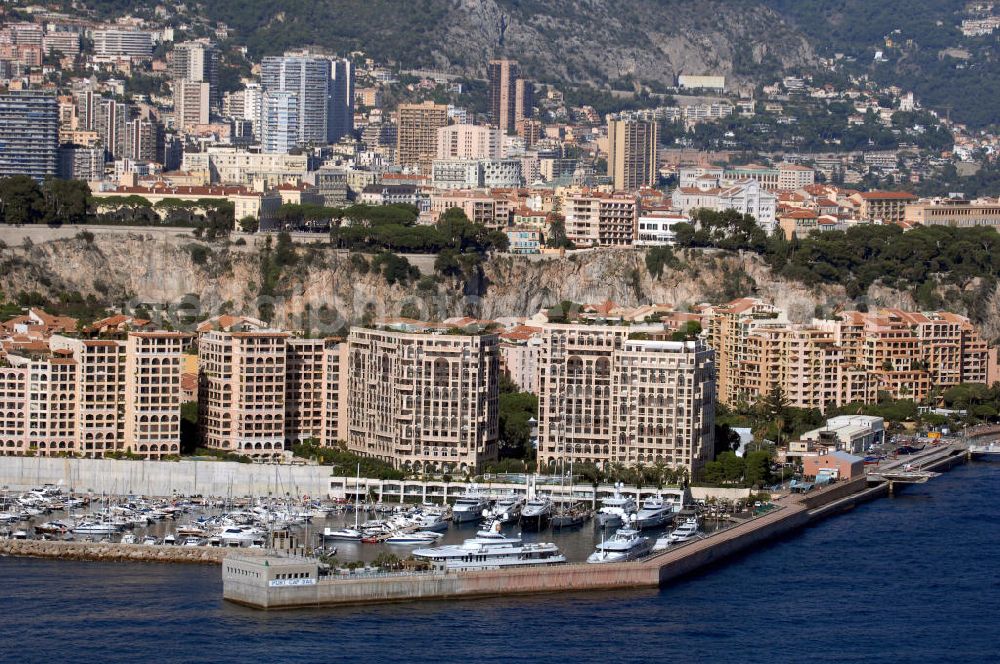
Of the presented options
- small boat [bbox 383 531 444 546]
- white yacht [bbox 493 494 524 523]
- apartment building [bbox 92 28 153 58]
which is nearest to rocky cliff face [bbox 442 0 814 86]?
apartment building [bbox 92 28 153 58]

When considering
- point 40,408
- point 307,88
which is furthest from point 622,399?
point 307,88

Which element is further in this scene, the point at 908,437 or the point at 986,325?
the point at 986,325

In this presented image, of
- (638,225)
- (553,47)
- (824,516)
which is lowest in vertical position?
(824,516)

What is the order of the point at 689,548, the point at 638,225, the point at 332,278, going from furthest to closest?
the point at 638,225 → the point at 332,278 → the point at 689,548

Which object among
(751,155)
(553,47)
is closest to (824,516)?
(751,155)

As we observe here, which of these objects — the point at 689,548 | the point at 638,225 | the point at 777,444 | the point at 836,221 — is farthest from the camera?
the point at 836,221

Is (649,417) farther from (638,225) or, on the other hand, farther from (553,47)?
(553,47)

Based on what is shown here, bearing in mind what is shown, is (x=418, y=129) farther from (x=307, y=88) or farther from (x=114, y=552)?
(x=114, y=552)
